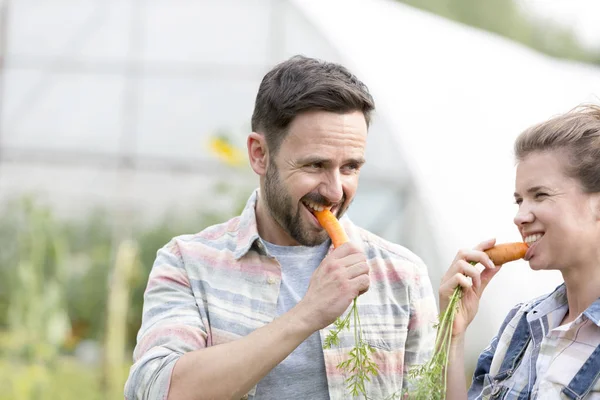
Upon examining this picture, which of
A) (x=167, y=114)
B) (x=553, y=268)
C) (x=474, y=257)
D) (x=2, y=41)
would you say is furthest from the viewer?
(x=2, y=41)

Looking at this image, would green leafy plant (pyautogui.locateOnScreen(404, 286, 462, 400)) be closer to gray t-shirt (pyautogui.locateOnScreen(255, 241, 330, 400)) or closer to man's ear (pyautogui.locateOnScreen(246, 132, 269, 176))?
gray t-shirt (pyautogui.locateOnScreen(255, 241, 330, 400))

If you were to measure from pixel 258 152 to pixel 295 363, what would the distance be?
2.38 feet

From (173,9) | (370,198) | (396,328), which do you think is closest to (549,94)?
(370,198)

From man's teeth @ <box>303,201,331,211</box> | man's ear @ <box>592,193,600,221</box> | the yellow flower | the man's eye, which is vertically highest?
man's ear @ <box>592,193,600,221</box>

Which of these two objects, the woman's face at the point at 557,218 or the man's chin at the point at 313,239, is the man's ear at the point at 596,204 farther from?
the man's chin at the point at 313,239

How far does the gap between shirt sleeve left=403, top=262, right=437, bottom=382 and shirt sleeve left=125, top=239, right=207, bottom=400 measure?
2.24 feet

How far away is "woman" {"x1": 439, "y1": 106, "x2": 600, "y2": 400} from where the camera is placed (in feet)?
9.23

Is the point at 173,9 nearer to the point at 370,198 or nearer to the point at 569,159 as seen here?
the point at 370,198

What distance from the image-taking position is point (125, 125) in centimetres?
898

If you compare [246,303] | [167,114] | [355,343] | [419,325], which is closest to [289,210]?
[246,303]

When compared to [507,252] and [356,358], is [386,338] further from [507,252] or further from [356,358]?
[507,252]

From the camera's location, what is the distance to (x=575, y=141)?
9.70 feet

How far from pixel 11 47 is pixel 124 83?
1.11 meters

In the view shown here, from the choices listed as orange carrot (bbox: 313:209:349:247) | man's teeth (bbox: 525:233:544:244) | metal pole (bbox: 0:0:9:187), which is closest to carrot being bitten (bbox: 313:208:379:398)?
orange carrot (bbox: 313:209:349:247)
